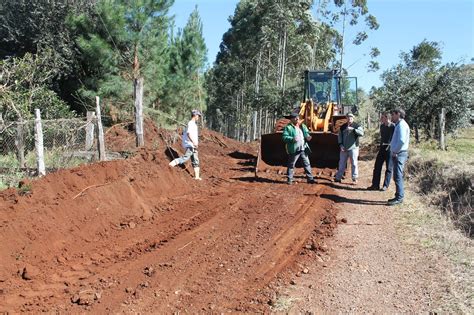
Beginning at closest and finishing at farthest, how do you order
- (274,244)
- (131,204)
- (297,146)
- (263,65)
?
(274,244), (131,204), (297,146), (263,65)

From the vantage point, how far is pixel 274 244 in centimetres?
670

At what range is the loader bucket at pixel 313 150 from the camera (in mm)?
13273

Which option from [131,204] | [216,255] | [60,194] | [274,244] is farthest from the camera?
Answer: [131,204]

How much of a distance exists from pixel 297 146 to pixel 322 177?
159cm

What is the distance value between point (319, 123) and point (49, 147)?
793cm

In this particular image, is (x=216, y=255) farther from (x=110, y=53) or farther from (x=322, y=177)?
(x=110, y=53)

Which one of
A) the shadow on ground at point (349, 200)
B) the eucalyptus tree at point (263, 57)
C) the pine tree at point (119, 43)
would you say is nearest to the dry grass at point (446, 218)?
the shadow on ground at point (349, 200)

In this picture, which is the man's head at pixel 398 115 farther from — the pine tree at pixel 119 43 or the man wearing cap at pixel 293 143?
Result: the pine tree at pixel 119 43

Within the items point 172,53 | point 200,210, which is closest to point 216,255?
point 200,210

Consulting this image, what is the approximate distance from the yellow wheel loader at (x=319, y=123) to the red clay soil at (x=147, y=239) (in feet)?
9.47

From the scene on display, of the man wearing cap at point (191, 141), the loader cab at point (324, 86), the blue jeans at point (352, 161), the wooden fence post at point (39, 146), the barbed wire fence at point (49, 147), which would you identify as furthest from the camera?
the loader cab at point (324, 86)

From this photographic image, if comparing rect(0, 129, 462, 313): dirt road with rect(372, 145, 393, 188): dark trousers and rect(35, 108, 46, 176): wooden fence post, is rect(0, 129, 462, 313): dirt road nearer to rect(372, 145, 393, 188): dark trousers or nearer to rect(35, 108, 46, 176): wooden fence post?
rect(372, 145, 393, 188): dark trousers

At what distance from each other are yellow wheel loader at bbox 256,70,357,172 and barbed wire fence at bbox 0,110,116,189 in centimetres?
464

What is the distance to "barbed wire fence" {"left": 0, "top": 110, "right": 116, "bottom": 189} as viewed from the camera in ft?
31.6
